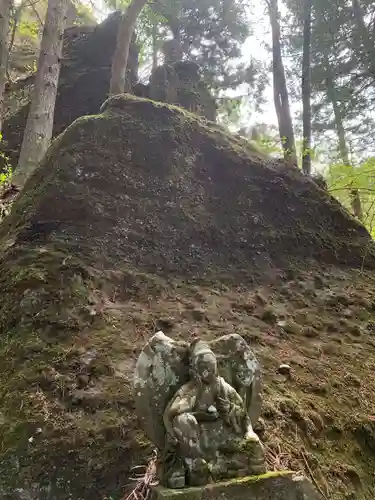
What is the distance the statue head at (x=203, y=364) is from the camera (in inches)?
115

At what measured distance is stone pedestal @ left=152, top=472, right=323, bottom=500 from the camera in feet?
8.25

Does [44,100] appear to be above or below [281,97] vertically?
below

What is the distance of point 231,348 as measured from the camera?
127 inches

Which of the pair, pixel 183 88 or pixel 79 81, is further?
pixel 79 81

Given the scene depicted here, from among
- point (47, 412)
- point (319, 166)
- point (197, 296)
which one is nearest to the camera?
point (47, 412)

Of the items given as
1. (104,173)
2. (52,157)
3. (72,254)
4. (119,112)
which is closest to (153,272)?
(72,254)

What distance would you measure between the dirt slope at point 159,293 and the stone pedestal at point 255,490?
68 centimetres

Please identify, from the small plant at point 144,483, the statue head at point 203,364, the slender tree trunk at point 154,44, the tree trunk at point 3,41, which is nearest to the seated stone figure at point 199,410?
the statue head at point 203,364

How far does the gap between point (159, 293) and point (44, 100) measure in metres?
4.41

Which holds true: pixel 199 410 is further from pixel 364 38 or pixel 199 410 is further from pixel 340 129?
pixel 340 129

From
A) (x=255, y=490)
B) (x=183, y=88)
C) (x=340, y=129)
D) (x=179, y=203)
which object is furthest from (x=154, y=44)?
(x=255, y=490)

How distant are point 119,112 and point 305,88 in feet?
18.9

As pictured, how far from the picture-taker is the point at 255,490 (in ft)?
8.55

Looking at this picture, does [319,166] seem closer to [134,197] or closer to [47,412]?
[134,197]
